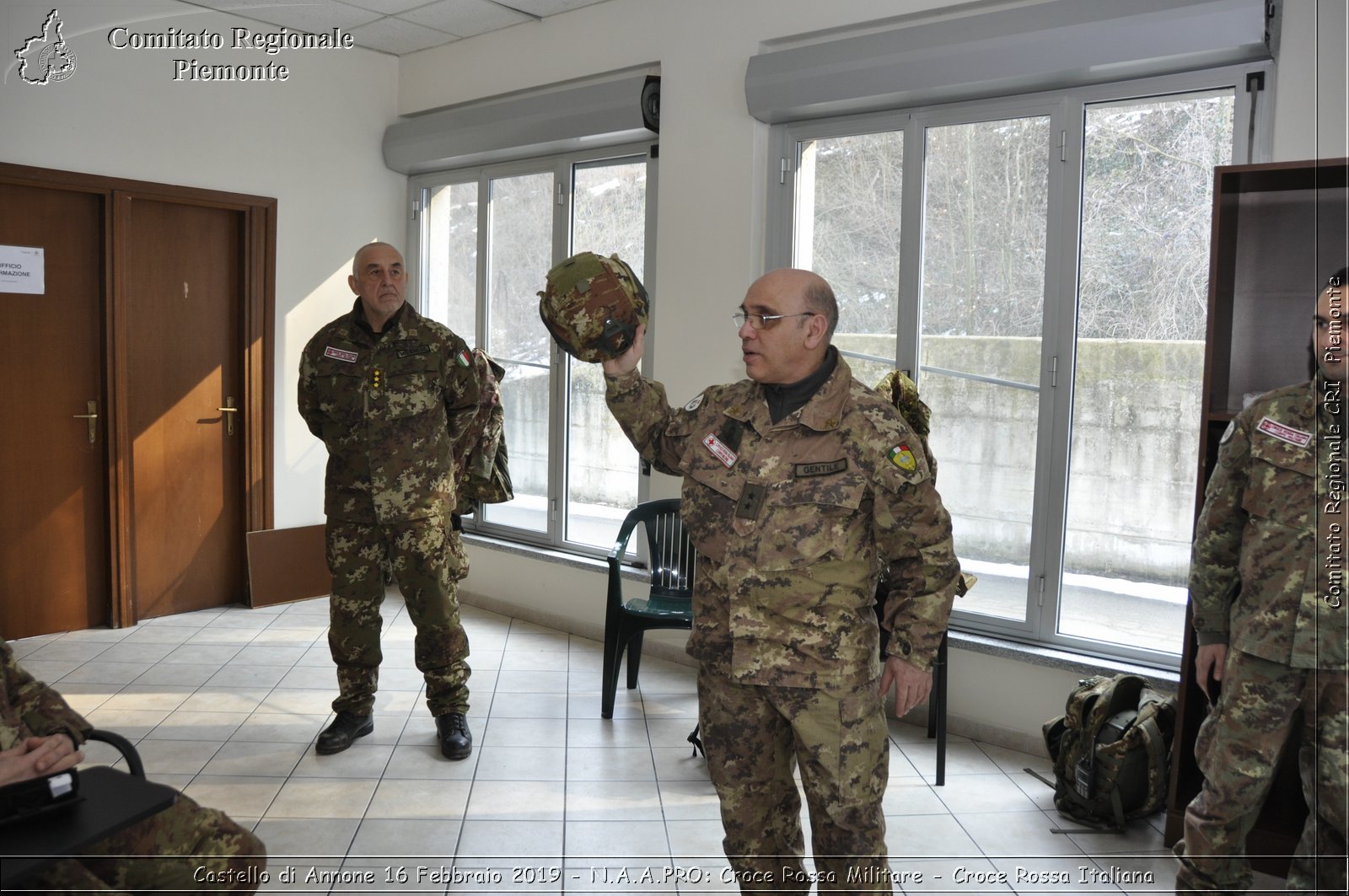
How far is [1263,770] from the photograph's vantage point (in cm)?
234

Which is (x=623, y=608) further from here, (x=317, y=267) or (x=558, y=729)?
(x=317, y=267)

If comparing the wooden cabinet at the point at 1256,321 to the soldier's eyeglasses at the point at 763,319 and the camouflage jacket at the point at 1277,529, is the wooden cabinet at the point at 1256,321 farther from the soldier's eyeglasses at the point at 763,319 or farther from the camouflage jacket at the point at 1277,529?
the soldier's eyeglasses at the point at 763,319

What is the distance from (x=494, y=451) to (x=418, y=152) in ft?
8.86

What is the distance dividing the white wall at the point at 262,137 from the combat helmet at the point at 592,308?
12.8ft

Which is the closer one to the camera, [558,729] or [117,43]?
[558,729]

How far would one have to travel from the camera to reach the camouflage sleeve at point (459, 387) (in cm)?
362

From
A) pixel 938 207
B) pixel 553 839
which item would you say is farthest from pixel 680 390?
pixel 553 839

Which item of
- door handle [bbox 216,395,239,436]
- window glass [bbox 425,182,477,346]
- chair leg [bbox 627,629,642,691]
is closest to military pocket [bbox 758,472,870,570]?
chair leg [bbox 627,629,642,691]

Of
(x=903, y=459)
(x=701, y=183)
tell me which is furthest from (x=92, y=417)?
(x=903, y=459)

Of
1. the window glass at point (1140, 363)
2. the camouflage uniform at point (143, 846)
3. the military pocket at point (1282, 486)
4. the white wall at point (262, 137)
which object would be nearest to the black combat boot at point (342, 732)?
the camouflage uniform at point (143, 846)

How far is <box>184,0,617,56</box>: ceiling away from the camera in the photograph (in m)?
5.07

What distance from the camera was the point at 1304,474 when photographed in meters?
2.30

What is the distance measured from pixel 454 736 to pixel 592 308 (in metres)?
2.08

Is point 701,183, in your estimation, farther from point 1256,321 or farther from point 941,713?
point 941,713
